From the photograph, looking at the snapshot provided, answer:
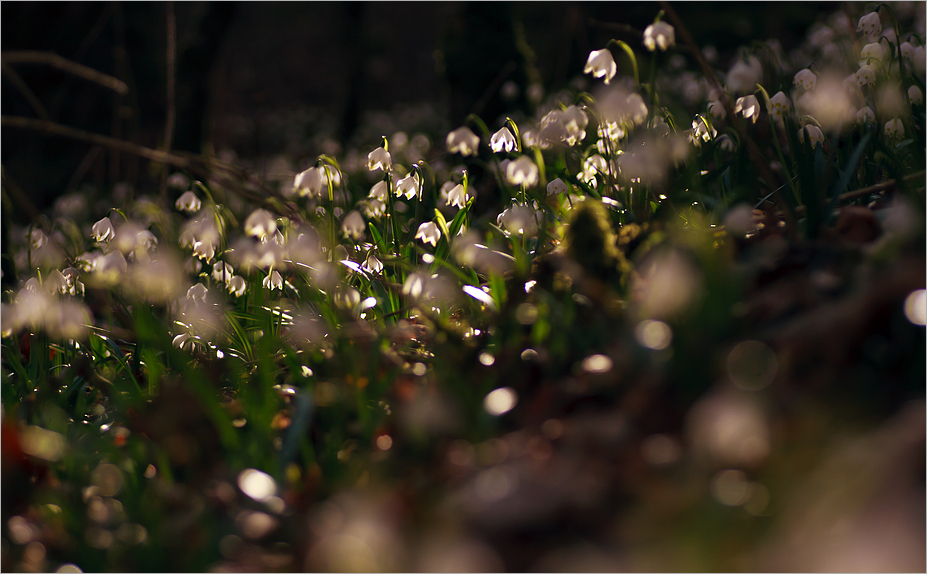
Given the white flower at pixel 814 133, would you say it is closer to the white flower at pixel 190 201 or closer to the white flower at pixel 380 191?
the white flower at pixel 380 191

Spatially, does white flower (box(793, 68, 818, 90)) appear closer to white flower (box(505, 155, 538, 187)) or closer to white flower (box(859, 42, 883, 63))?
white flower (box(859, 42, 883, 63))

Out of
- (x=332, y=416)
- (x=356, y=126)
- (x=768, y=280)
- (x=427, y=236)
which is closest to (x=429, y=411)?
(x=332, y=416)

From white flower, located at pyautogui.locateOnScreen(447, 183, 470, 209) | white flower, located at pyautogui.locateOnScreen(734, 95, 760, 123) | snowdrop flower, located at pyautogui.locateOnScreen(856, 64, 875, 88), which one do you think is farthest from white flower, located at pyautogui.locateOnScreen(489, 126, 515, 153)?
snowdrop flower, located at pyautogui.locateOnScreen(856, 64, 875, 88)

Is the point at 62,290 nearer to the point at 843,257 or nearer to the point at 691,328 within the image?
the point at 691,328

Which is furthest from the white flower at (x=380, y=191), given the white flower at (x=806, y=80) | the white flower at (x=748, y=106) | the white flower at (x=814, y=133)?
the white flower at (x=806, y=80)

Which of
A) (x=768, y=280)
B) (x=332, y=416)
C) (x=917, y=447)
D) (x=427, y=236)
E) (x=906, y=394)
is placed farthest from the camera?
(x=427, y=236)

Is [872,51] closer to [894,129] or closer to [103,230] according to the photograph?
[894,129]
